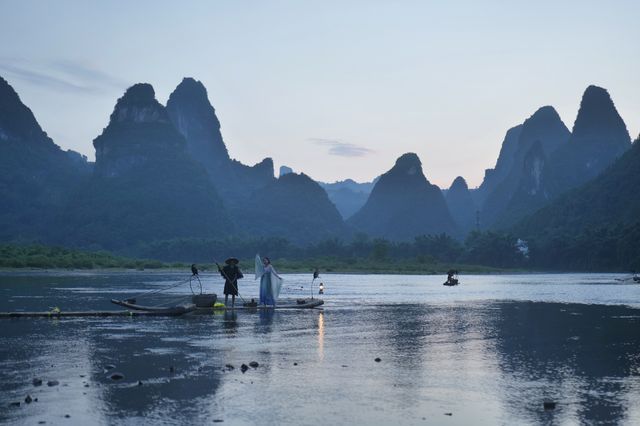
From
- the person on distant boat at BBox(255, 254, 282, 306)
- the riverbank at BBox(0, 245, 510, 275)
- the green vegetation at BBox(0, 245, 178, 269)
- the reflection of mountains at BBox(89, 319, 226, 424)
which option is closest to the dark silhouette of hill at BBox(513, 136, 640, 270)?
the riverbank at BBox(0, 245, 510, 275)

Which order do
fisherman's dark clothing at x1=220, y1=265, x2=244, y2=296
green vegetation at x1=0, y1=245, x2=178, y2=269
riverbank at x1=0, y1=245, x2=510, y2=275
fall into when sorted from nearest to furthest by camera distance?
fisherman's dark clothing at x1=220, y1=265, x2=244, y2=296 < green vegetation at x1=0, y1=245, x2=178, y2=269 < riverbank at x1=0, y1=245, x2=510, y2=275

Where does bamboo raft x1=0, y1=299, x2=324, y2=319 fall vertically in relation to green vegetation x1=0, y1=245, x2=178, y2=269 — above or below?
below

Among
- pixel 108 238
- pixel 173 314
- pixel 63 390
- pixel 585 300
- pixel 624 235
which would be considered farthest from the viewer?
pixel 108 238

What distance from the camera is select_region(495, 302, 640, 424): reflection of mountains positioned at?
1321 centimetres

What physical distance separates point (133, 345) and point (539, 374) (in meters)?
11.9

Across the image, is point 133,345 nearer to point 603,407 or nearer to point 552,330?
point 603,407

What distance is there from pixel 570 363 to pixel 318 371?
275 inches

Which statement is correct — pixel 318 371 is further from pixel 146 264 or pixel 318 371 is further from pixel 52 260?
pixel 146 264

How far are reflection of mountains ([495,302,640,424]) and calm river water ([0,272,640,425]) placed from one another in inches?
1.7

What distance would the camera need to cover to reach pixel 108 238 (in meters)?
Result: 194

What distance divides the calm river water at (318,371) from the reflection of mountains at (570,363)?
0.04 m

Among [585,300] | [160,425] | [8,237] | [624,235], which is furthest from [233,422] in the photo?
[8,237]

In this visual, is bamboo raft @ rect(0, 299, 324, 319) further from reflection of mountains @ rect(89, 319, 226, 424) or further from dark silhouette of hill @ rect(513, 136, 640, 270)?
dark silhouette of hill @ rect(513, 136, 640, 270)

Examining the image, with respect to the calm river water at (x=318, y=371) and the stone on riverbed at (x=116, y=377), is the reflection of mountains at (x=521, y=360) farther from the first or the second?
the stone on riverbed at (x=116, y=377)
